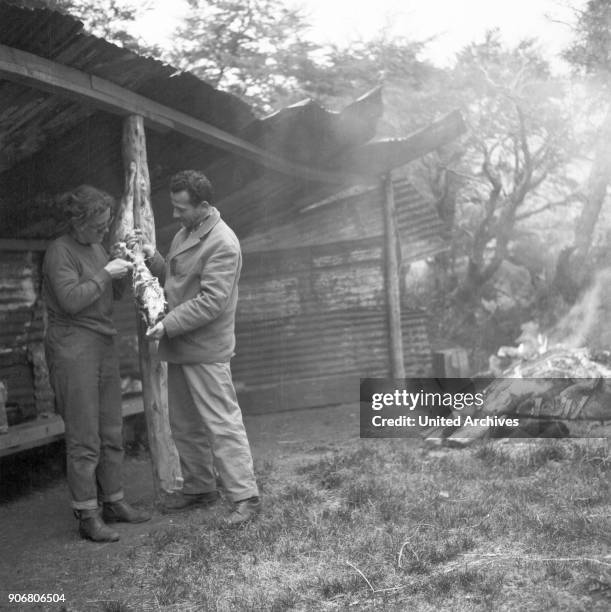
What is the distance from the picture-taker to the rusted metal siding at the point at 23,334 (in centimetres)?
791

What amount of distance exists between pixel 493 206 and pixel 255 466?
9.73 m

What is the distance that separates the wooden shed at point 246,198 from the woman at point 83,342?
94 cm

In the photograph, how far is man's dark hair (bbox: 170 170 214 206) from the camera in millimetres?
5574

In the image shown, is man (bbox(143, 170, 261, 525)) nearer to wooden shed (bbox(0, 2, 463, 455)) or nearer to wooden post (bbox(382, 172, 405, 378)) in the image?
wooden shed (bbox(0, 2, 463, 455))

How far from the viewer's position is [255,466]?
727 centimetres

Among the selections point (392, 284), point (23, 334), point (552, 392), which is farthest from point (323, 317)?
point (23, 334)

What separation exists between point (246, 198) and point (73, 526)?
4.76 meters

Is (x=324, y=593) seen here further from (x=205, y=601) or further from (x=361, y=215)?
(x=361, y=215)

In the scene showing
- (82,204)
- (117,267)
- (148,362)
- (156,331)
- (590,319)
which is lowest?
(590,319)

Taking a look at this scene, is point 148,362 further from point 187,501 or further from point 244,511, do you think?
point 244,511

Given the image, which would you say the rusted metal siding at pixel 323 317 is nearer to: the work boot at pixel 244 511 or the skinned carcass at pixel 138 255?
the skinned carcass at pixel 138 255

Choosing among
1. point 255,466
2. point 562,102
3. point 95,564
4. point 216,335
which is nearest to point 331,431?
point 255,466

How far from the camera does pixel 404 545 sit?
468cm

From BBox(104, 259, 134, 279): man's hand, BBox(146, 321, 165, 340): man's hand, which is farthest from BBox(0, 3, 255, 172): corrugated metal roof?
BBox(146, 321, 165, 340): man's hand
